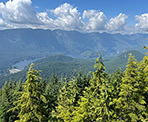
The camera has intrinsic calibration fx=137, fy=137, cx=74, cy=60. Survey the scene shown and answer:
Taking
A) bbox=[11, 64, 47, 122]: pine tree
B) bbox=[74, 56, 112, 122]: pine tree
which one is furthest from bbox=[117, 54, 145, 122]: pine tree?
bbox=[11, 64, 47, 122]: pine tree

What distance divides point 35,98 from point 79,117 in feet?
17.2

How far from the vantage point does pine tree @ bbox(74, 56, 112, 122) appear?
43.2 feet

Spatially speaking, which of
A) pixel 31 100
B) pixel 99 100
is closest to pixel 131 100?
pixel 99 100

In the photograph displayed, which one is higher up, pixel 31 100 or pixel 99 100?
pixel 99 100

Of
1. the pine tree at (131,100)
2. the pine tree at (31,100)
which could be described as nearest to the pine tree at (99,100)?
the pine tree at (131,100)

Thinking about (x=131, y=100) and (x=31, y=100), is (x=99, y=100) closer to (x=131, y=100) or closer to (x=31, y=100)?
(x=131, y=100)

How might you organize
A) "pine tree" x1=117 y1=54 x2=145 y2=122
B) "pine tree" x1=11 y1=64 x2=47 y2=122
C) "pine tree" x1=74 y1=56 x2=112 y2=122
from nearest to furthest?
"pine tree" x1=74 y1=56 x2=112 y2=122 < "pine tree" x1=11 y1=64 x2=47 y2=122 < "pine tree" x1=117 y1=54 x2=145 y2=122

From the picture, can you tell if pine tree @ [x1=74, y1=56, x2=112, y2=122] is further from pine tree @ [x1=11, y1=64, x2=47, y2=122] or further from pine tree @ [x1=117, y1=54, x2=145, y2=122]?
pine tree @ [x1=11, y1=64, x2=47, y2=122]

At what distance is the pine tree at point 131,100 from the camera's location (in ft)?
51.5

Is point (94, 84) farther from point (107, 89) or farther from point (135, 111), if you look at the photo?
point (135, 111)

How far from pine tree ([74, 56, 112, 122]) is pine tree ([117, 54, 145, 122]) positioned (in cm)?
289

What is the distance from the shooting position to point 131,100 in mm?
15961

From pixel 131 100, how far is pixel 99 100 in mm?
4994

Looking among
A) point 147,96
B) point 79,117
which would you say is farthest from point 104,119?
point 147,96
